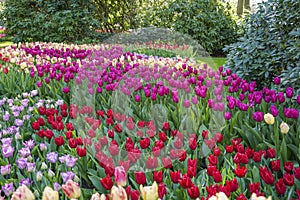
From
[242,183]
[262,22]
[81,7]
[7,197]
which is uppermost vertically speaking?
[81,7]

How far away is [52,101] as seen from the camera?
3.60 metres

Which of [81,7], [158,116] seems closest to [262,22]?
[158,116]

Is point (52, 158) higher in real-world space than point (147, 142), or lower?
lower

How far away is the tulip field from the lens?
190cm

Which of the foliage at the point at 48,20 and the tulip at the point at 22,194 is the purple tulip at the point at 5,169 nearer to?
the tulip at the point at 22,194

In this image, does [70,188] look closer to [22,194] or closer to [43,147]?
[22,194]

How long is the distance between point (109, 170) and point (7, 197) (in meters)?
0.68

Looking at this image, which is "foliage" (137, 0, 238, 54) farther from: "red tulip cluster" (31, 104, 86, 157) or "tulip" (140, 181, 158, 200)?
"tulip" (140, 181, 158, 200)

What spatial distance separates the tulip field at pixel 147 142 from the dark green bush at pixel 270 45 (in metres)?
0.29

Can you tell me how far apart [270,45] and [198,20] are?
6895 mm

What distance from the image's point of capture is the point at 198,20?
1073 centimetres

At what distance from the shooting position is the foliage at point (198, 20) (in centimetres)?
1065

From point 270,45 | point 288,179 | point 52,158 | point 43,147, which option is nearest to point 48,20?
point 270,45

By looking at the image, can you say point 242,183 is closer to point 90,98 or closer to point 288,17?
point 90,98
